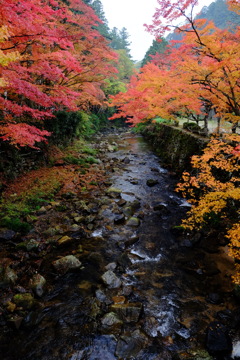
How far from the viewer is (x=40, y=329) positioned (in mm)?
3666

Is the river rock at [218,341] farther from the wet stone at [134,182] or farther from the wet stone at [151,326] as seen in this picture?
the wet stone at [134,182]

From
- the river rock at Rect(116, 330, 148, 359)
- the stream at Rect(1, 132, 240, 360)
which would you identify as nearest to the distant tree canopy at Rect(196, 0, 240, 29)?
the stream at Rect(1, 132, 240, 360)

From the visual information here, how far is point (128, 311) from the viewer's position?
4.00 metres

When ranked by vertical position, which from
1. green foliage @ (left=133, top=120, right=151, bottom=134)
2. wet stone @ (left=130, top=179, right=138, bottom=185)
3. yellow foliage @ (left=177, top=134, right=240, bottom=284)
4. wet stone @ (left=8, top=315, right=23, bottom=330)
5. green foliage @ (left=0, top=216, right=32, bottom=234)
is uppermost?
green foliage @ (left=133, top=120, right=151, bottom=134)

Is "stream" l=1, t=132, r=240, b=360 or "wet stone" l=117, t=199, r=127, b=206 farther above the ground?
"wet stone" l=117, t=199, r=127, b=206

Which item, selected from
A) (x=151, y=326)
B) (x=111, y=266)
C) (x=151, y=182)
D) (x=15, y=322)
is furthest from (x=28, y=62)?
(x=151, y=326)

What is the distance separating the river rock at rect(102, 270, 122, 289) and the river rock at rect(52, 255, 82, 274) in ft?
2.55

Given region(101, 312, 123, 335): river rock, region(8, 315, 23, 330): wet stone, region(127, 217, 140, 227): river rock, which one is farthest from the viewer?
region(127, 217, 140, 227): river rock

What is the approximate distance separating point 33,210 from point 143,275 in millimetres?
4267

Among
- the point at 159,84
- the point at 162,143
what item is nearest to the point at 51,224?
the point at 159,84

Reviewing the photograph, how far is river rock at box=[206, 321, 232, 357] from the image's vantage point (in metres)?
3.36

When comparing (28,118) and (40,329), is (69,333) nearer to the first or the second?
(40,329)

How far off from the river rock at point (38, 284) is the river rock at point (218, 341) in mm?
3355

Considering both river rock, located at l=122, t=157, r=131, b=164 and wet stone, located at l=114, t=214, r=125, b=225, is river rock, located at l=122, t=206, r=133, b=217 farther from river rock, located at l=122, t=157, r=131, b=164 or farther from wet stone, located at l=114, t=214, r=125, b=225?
Result: river rock, located at l=122, t=157, r=131, b=164
